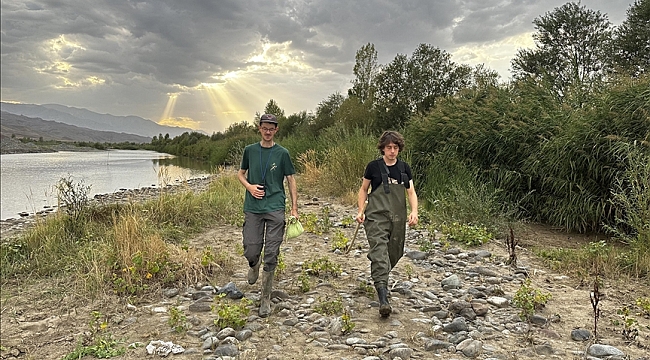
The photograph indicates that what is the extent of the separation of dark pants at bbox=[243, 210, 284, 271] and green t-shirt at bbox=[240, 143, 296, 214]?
0.08m

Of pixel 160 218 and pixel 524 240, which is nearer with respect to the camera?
pixel 524 240

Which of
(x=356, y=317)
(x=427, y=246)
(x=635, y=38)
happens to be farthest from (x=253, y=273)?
(x=635, y=38)

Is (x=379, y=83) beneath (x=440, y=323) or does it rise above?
above

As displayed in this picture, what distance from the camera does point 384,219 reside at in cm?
419

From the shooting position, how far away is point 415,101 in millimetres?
26406

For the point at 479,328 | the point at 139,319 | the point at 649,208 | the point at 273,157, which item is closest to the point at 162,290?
the point at 139,319

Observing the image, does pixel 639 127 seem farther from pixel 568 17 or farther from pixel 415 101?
pixel 568 17

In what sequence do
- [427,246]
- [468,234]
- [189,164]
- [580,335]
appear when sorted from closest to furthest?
[580,335]
[427,246]
[468,234]
[189,164]

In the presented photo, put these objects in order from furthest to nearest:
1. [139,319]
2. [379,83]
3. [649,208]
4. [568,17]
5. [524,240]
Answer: [379,83], [568,17], [524,240], [649,208], [139,319]

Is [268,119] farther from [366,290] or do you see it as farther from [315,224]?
[315,224]

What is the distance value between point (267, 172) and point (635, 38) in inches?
905

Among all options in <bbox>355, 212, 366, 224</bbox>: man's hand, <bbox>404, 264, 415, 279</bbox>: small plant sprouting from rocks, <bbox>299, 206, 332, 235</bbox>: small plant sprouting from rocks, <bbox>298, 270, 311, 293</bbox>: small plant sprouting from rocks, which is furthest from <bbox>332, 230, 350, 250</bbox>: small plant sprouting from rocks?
<bbox>355, 212, 366, 224</bbox>: man's hand

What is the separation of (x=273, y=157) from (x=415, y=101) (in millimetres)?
23176

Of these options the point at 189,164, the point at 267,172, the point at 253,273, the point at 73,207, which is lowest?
the point at 189,164
